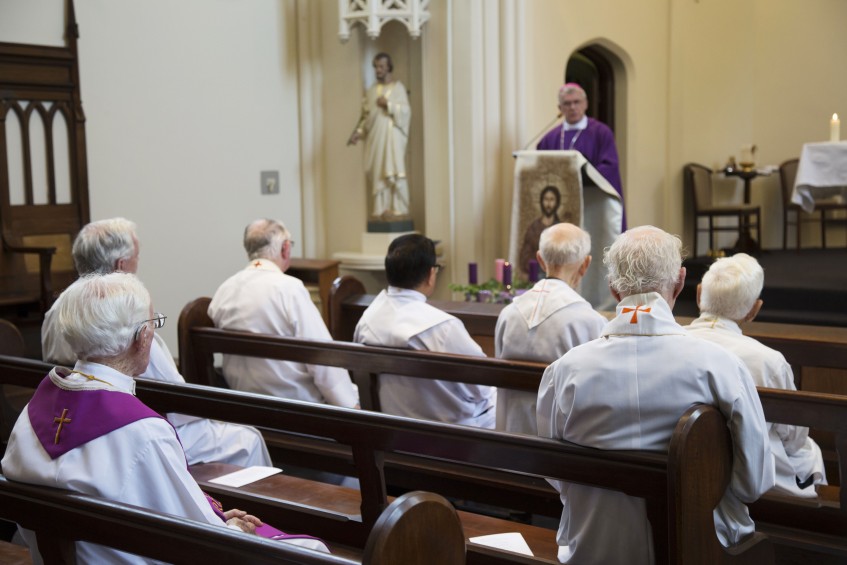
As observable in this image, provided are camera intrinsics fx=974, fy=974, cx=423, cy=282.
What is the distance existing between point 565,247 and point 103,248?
1821mm

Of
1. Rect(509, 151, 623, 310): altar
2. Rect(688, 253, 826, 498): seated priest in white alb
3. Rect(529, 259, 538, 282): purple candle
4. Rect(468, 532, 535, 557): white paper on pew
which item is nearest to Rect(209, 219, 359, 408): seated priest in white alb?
Rect(468, 532, 535, 557): white paper on pew

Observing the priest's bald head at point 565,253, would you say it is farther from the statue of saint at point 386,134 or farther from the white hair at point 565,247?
the statue of saint at point 386,134

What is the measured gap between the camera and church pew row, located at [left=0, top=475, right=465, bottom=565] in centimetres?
164

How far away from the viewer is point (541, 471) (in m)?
2.34

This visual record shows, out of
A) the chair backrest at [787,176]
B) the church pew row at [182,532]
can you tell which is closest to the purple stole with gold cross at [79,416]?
the church pew row at [182,532]

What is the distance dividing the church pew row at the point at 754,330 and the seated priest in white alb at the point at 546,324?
729 millimetres

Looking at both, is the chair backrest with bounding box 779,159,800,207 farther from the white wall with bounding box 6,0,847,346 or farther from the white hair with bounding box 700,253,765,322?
the white hair with bounding box 700,253,765,322

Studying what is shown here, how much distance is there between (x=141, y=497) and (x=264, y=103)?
6434 mm

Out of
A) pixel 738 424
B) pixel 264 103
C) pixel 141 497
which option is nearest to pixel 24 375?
pixel 141 497

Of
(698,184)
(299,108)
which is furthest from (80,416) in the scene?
(698,184)

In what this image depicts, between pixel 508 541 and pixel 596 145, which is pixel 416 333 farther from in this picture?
Answer: pixel 596 145

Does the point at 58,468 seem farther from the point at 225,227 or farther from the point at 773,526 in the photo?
the point at 225,227

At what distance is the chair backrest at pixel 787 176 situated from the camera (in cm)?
998

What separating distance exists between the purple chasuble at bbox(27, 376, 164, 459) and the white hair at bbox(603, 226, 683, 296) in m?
1.19
